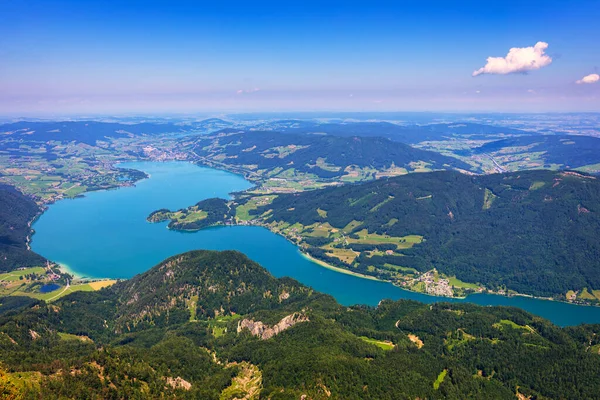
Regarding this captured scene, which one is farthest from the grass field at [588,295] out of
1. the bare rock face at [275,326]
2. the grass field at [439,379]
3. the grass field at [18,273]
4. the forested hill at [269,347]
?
the grass field at [18,273]

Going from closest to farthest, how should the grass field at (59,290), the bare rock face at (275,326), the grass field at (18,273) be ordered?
the bare rock face at (275,326) → the grass field at (59,290) → the grass field at (18,273)

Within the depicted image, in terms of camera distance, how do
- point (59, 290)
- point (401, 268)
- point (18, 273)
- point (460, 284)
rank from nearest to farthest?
point (59, 290) → point (18, 273) → point (460, 284) → point (401, 268)

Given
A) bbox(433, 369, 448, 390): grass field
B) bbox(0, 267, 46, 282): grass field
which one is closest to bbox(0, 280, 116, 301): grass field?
bbox(0, 267, 46, 282): grass field

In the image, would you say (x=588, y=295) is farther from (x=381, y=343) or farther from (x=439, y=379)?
(x=439, y=379)

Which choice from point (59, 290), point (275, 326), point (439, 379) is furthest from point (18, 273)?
point (439, 379)

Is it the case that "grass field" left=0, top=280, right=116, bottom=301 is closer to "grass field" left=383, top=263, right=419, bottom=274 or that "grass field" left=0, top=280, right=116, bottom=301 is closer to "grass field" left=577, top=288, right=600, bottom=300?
"grass field" left=383, top=263, right=419, bottom=274

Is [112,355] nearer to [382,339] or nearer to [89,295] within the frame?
[382,339]

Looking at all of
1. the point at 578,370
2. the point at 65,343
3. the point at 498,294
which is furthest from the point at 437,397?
the point at 498,294

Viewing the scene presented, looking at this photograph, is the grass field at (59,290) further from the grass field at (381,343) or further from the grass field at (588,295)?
the grass field at (588,295)
